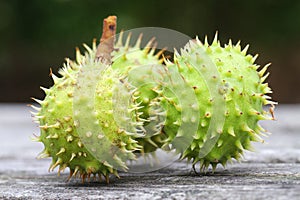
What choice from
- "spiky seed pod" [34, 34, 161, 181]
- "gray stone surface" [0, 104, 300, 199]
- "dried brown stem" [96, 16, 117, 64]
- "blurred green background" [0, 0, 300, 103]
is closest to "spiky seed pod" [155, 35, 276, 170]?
"gray stone surface" [0, 104, 300, 199]

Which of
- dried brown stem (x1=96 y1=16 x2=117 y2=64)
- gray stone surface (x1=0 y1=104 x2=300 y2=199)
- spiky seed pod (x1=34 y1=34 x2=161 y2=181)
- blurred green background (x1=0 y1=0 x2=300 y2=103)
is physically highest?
blurred green background (x1=0 y1=0 x2=300 y2=103)

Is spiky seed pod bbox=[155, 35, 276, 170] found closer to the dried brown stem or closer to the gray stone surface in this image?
the gray stone surface

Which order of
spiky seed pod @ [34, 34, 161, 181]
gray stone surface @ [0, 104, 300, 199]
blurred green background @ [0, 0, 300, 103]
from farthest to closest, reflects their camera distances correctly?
blurred green background @ [0, 0, 300, 103] < spiky seed pod @ [34, 34, 161, 181] < gray stone surface @ [0, 104, 300, 199]

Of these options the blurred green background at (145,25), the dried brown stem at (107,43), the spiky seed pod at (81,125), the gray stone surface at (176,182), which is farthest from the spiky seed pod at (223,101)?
the blurred green background at (145,25)

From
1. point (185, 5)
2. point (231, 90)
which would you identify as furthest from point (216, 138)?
point (185, 5)

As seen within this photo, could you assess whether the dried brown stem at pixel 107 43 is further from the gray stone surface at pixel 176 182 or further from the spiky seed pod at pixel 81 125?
the gray stone surface at pixel 176 182

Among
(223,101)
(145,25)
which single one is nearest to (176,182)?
(223,101)
